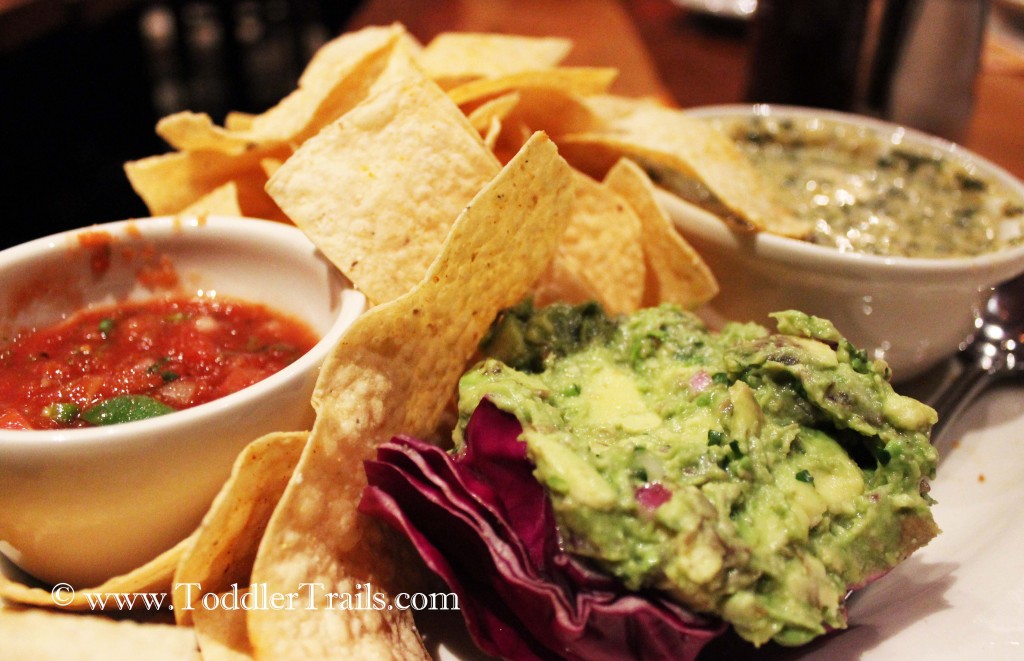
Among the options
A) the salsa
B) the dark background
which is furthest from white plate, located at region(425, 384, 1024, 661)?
the dark background

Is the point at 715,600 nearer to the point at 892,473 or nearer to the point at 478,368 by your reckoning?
the point at 892,473

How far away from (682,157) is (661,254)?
8.9 inches

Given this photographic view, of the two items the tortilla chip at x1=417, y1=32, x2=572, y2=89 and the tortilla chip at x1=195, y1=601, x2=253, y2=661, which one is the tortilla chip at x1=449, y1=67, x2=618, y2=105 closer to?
the tortilla chip at x1=417, y1=32, x2=572, y2=89

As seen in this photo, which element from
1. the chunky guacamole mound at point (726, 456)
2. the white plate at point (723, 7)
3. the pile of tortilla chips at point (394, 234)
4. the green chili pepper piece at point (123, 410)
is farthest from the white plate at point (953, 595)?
the white plate at point (723, 7)

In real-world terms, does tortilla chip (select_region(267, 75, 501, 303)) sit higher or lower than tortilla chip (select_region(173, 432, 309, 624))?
higher

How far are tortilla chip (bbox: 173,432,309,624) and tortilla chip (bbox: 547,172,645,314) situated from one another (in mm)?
795

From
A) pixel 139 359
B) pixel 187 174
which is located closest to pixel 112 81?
pixel 187 174

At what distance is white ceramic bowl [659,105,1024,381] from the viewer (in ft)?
5.62

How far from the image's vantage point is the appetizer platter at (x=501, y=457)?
3.65 ft

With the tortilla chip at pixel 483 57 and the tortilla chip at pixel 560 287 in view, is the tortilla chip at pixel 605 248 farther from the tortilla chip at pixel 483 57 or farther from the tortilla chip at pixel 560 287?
the tortilla chip at pixel 483 57

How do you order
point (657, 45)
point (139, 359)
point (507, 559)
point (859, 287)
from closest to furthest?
point (507, 559) < point (139, 359) < point (859, 287) < point (657, 45)

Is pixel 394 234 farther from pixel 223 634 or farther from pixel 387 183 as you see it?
pixel 223 634

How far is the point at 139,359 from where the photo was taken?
1.48 meters

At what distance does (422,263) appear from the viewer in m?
1.56
